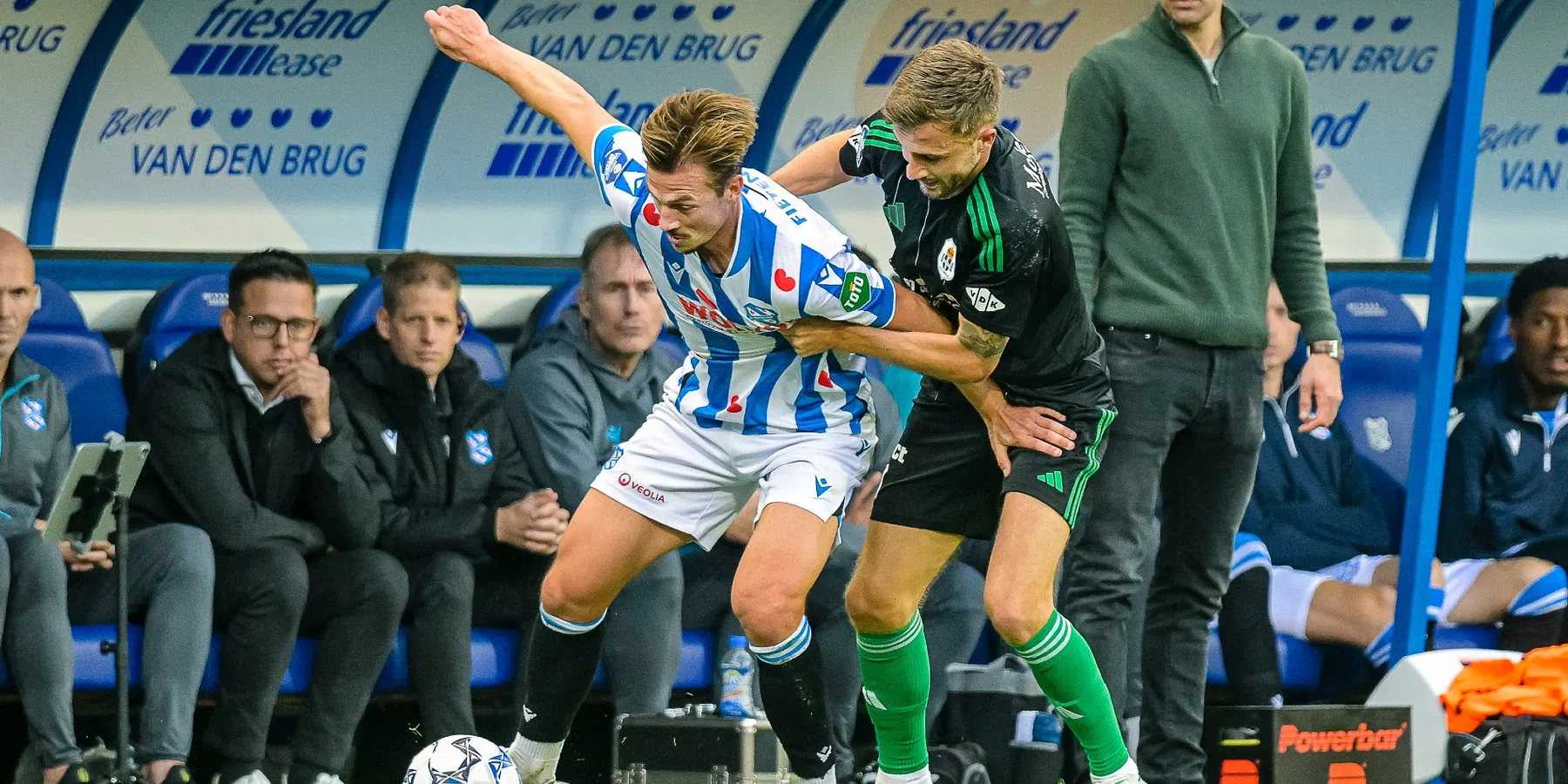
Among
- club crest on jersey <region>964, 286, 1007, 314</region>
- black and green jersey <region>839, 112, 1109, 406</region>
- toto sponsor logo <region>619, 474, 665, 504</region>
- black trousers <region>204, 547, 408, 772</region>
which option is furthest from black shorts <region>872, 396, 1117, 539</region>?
black trousers <region>204, 547, 408, 772</region>

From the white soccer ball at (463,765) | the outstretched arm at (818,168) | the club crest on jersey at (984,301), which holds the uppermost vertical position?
the outstretched arm at (818,168)

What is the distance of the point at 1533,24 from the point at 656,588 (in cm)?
488

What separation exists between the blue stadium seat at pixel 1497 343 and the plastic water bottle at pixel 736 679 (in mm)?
3096

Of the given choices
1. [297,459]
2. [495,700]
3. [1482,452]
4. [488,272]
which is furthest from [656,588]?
[1482,452]

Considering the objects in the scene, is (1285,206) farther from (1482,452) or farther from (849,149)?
(1482,452)

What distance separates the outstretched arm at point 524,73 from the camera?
4.41 m

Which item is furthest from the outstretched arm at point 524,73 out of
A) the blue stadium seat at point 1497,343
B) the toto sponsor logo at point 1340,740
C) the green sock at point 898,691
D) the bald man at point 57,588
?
the blue stadium seat at point 1497,343

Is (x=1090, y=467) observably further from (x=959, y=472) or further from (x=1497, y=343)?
(x=1497, y=343)

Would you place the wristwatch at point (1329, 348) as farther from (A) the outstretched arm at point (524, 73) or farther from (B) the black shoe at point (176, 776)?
(B) the black shoe at point (176, 776)

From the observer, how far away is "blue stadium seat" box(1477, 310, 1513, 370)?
23.6ft

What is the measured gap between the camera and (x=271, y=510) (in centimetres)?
557

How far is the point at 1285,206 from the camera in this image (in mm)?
5000

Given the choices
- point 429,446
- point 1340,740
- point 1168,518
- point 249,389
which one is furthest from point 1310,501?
point 249,389

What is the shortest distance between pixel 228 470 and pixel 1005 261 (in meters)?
2.44
